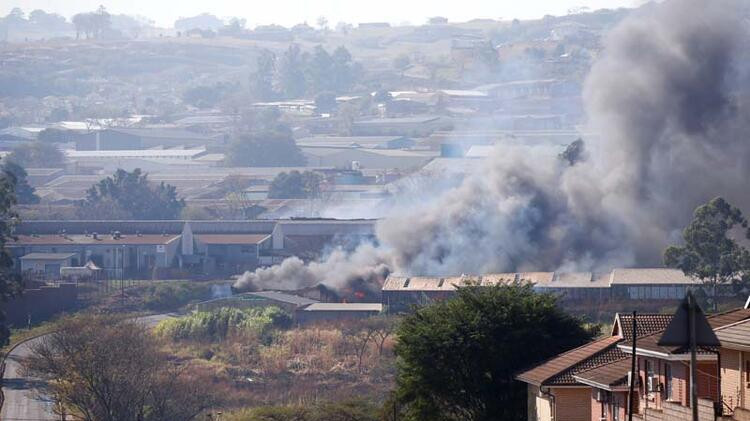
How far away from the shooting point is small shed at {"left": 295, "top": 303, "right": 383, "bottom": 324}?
76.4 metres

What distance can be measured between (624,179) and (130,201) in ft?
178

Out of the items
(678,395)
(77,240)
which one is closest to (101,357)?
(678,395)

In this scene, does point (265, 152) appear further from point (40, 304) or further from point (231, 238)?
point (40, 304)

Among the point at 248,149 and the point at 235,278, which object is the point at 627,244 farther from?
the point at 248,149

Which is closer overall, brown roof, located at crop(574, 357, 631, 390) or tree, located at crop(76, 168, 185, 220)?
brown roof, located at crop(574, 357, 631, 390)

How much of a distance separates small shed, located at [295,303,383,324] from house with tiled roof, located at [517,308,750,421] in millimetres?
41534

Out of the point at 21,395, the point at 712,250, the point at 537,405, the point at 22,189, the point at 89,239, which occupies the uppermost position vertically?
the point at 22,189

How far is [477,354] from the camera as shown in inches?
→ 1449

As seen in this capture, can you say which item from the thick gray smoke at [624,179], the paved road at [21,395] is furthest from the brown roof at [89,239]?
the paved road at [21,395]

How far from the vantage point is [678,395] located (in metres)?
25.8

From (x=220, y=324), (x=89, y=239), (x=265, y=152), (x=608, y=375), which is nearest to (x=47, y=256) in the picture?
(x=89, y=239)

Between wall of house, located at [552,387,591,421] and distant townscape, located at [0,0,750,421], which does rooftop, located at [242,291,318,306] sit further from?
wall of house, located at [552,387,591,421]

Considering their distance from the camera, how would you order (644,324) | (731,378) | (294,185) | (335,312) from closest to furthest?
(731,378)
(644,324)
(335,312)
(294,185)

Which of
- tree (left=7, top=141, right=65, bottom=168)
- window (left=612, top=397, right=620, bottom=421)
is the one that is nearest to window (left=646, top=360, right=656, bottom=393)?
window (left=612, top=397, right=620, bottom=421)
